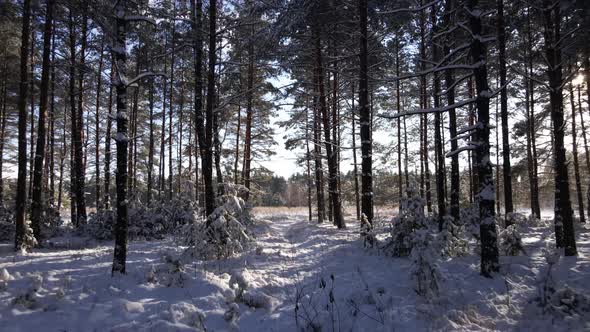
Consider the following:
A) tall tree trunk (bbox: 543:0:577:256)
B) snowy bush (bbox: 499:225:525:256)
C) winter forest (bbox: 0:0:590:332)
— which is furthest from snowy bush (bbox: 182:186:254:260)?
tall tree trunk (bbox: 543:0:577:256)

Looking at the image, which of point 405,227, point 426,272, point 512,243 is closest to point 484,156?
point 426,272

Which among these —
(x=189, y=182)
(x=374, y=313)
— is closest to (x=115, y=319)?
Answer: (x=374, y=313)

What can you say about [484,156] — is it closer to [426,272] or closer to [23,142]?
[426,272]

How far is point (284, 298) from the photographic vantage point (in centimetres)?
597

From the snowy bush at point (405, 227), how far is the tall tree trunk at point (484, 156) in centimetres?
187

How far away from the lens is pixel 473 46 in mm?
6680

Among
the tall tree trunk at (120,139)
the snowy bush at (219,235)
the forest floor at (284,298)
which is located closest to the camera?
the forest floor at (284,298)

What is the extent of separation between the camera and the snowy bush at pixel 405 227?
331 inches

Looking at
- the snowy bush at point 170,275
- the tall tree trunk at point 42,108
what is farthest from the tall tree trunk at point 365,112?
the tall tree trunk at point 42,108

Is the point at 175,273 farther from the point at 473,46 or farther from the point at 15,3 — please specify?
the point at 15,3

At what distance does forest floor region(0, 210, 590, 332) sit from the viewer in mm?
4914

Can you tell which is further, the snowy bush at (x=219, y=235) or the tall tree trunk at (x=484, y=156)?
the snowy bush at (x=219, y=235)

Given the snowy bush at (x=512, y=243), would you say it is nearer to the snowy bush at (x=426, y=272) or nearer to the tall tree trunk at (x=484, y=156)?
the tall tree trunk at (x=484, y=156)

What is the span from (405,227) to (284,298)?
396 cm
